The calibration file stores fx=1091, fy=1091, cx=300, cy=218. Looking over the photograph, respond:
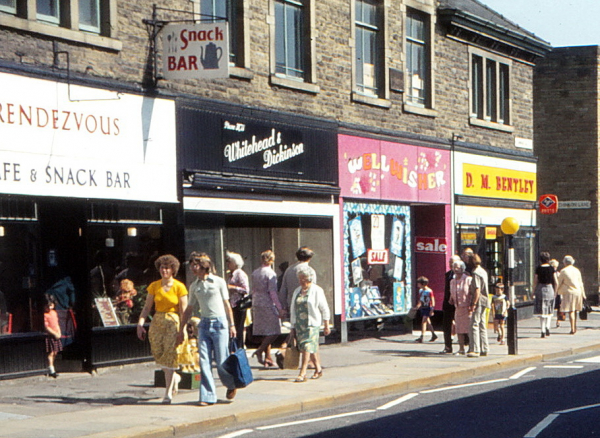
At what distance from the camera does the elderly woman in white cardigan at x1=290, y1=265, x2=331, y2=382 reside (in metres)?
14.8

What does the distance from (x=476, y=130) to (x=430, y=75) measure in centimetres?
273

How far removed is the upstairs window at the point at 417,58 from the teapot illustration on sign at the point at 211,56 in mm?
8539

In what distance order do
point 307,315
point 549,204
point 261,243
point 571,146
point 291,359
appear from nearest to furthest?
point 307,315 < point 291,359 < point 261,243 < point 549,204 < point 571,146

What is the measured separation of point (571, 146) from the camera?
3538cm

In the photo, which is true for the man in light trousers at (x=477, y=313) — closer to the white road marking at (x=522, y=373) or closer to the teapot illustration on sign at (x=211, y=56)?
the white road marking at (x=522, y=373)

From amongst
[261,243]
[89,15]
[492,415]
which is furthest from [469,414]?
[261,243]

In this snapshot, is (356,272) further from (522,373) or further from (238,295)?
(522,373)

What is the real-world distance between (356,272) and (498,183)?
7.13 meters

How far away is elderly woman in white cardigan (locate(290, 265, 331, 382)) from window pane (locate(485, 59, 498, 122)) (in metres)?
13.8

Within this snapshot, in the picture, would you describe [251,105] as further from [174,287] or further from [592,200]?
[592,200]

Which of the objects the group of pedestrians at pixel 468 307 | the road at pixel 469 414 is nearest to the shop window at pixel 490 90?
the group of pedestrians at pixel 468 307

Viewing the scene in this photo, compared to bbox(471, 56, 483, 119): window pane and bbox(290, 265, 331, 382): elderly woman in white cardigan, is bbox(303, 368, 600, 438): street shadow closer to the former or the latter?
bbox(290, 265, 331, 382): elderly woman in white cardigan

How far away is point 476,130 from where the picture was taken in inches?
1052

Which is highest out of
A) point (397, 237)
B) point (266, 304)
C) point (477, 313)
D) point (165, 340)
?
point (397, 237)
